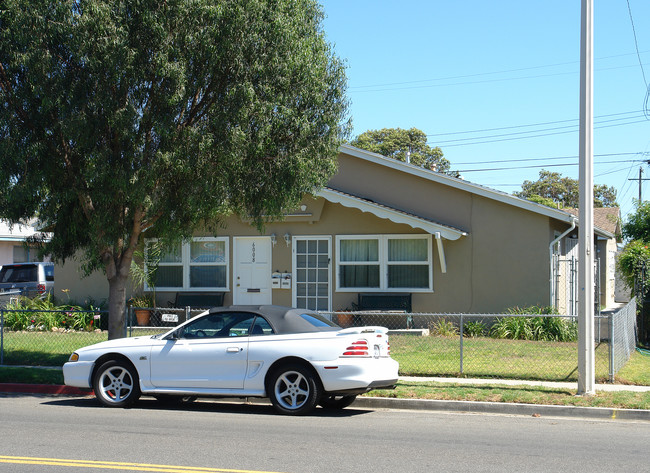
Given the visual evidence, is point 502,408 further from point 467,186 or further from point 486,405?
point 467,186

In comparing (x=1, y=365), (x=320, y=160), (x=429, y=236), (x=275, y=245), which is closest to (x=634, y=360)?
(x=429, y=236)

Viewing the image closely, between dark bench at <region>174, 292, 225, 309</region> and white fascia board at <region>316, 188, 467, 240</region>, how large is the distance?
442cm

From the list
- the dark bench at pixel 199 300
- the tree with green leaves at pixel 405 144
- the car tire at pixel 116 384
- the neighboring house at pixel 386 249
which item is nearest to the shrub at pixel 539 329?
the neighboring house at pixel 386 249

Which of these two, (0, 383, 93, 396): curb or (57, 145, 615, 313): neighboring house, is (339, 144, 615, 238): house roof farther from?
(0, 383, 93, 396): curb

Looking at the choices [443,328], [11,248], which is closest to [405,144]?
[11,248]

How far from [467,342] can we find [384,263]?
3.80 meters

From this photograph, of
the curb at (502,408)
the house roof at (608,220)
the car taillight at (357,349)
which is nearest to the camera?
the car taillight at (357,349)

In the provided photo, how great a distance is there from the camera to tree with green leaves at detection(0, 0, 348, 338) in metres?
11.0

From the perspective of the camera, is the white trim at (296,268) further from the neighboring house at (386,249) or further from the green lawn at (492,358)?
the green lawn at (492,358)

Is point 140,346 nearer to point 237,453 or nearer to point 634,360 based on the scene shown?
point 237,453

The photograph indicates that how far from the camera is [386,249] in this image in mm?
19531

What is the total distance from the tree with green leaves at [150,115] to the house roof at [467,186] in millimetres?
6543

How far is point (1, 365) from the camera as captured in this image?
14.0 m

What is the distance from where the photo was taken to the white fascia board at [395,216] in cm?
1833
